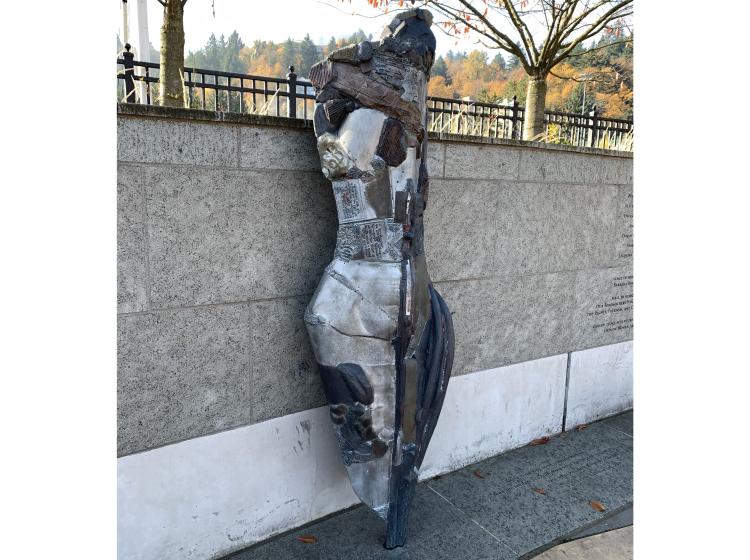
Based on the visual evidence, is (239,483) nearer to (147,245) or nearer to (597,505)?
(147,245)

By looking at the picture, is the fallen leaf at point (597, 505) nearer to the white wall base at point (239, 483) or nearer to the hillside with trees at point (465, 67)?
the white wall base at point (239, 483)

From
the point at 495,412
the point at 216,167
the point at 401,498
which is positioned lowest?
the point at 401,498

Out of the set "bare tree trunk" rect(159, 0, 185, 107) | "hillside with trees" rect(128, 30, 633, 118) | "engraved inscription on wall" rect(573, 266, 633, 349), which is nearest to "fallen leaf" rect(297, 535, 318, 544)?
"engraved inscription on wall" rect(573, 266, 633, 349)

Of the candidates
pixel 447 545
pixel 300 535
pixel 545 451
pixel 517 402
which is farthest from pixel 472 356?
pixel 300 535

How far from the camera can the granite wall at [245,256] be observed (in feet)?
8.54

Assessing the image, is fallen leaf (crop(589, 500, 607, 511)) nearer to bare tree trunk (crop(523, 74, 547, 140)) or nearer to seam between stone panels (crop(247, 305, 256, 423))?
seam between stone panels (crop(247, 305, 256, 423))

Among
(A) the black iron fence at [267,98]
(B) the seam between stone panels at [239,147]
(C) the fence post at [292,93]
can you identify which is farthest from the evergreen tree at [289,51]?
(B) the seam between stone panels at [239,147]

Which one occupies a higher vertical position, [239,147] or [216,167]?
[239,147]

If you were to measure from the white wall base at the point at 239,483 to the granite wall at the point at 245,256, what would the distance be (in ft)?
0.32

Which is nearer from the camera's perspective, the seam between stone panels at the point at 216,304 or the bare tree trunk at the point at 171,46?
the seam between stone panels at the point at 216,304

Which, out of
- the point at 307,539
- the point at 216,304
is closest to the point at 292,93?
the point at 216,304

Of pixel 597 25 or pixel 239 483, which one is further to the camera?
pixel 597 25

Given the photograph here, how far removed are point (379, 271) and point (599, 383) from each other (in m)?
3.03

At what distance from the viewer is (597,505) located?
11.9ft
